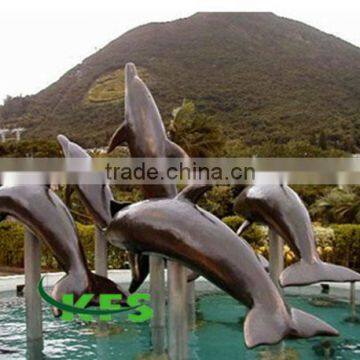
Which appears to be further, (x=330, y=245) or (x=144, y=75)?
(x=144, y=75)

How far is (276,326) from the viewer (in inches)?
195

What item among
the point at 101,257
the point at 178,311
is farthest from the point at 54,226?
the point at 101,257

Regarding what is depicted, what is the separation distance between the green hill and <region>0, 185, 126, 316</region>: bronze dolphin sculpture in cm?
4681

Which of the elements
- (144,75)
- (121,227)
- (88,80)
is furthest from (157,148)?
(88,80)

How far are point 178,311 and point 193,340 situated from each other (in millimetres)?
2960

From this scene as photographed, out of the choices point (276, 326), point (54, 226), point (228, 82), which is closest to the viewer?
point (276, 326)

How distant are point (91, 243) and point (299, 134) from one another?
4543 centimetres

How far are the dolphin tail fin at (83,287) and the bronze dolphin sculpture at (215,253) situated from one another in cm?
80

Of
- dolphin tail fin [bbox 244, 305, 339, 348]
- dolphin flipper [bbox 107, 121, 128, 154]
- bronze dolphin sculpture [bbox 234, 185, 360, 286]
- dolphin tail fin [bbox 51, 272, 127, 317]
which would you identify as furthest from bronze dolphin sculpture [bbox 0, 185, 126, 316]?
dolphin tail fin [bbox 244, 305, 339, 348]

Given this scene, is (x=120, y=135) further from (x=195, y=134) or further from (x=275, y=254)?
(x=195, y=134)

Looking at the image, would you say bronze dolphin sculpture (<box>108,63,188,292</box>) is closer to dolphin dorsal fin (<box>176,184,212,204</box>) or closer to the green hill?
dolphin dorsal fin (<box>176,184,212,204</box>)

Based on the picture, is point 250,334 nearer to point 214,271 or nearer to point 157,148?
point 214,271

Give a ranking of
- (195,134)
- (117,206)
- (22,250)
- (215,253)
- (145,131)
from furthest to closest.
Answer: (195,134), (22,250), (145,131), (117,206), (215,253)

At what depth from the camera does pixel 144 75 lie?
86.4m
